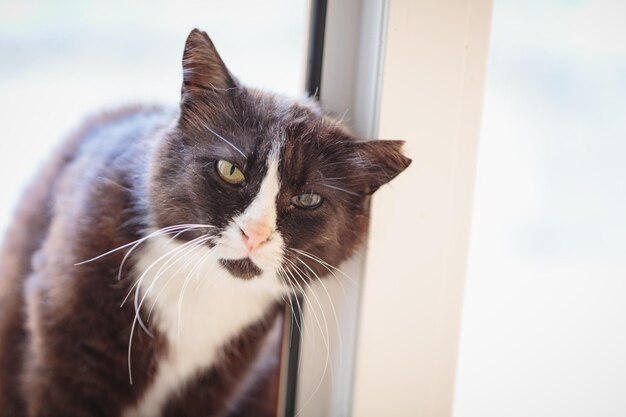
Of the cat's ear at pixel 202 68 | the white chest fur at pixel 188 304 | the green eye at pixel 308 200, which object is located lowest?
the white chest fur at pixel 188 304

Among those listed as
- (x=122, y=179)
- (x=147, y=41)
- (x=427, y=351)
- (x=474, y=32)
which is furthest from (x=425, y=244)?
(x=147, y=41)

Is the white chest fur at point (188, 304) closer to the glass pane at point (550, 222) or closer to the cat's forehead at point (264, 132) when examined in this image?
the cat's forehead at point (264, 132)

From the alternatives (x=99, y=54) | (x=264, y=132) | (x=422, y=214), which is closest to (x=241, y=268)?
(x=264, y=132)

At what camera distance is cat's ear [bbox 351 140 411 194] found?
0.85m

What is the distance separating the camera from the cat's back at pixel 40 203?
105cm

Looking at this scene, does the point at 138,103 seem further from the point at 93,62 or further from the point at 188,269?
the point at 188,269

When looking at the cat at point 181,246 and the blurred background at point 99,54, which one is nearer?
the cat at point 181,246

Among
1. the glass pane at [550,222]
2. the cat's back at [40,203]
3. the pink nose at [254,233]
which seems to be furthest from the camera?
the cat's back at [40,203]

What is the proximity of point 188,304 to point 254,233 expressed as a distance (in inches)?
10.4

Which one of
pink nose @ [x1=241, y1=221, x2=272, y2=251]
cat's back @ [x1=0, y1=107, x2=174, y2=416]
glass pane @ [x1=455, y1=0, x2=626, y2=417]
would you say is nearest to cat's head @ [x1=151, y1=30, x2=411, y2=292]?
pink nose @ [x1=241, y1=221, x2=272, y2=251]

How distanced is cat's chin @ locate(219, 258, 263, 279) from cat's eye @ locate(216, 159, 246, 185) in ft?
0.40

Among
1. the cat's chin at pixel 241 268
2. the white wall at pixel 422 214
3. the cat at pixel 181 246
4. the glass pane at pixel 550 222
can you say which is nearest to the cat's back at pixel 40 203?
the cat at pixel 181 246

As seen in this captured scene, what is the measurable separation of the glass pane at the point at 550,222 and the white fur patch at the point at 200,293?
40cm

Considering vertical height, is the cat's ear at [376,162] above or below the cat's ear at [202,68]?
below
